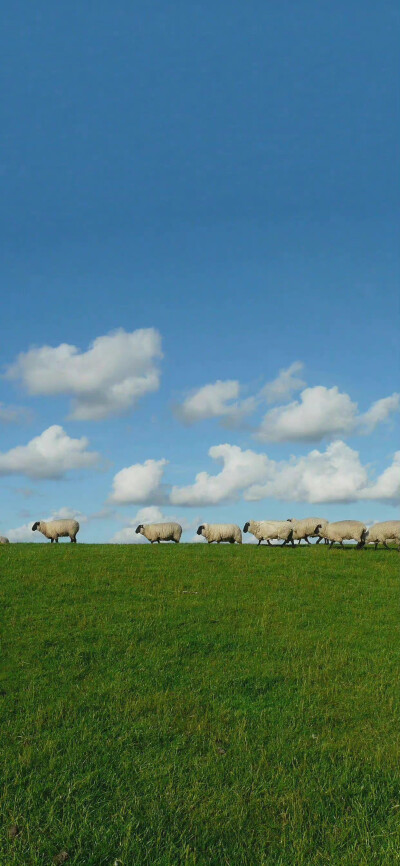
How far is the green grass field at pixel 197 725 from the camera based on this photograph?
28.7 ft

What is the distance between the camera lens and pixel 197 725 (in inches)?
468

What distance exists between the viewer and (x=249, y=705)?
1284 centimetres

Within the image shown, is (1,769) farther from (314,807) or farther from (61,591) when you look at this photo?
(61,591)

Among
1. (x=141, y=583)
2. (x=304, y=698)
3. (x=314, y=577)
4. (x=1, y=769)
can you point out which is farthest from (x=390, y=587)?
(x=1, y=769)

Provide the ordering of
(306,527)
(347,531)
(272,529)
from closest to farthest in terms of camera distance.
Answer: (347,531) < (272,529) < (306,527)

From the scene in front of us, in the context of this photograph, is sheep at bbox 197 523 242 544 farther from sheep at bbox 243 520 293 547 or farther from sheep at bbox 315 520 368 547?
sheep at bbox 315 520 368 547

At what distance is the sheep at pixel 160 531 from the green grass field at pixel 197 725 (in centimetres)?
1959

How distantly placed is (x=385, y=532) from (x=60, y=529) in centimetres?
2325

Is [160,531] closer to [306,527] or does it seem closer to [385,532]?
[306,527]

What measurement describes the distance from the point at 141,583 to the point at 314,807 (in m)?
14.1

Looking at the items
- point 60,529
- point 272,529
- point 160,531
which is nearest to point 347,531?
point 272,529

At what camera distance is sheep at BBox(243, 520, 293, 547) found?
39.1 metres

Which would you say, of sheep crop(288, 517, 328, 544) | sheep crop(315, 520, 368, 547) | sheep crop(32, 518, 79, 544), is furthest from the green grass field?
sheep crop(32, 518, 79, 544)

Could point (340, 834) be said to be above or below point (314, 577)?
below
